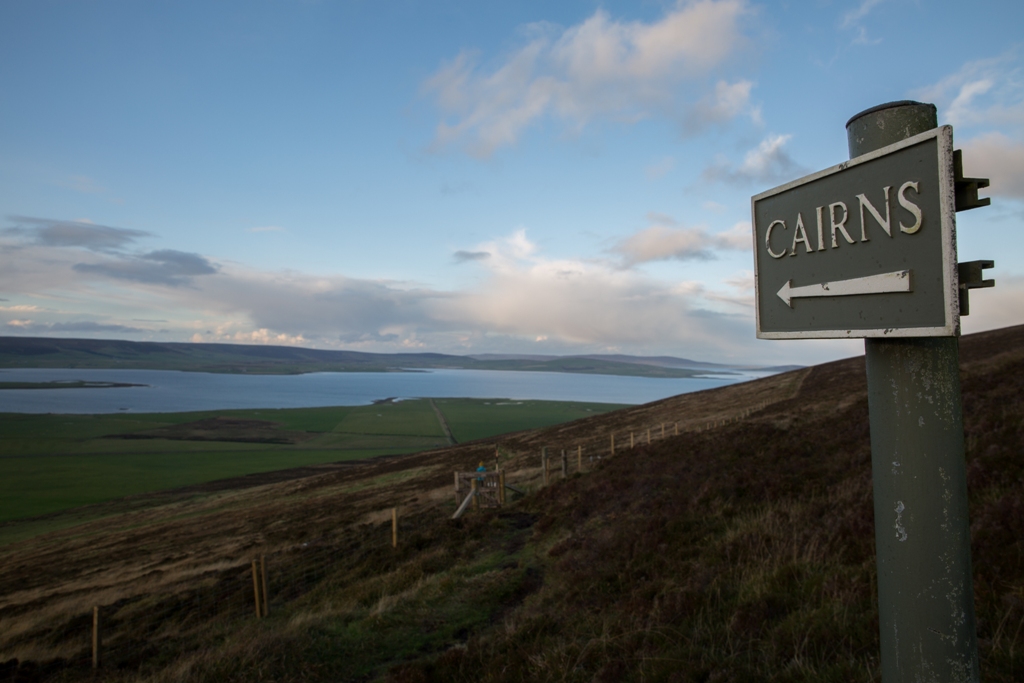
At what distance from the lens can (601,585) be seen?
7.66m

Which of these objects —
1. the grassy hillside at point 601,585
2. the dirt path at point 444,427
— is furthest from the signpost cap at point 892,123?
the dirt path at point 444,427

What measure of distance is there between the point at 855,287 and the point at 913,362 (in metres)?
0.44

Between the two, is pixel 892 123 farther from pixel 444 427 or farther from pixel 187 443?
pixel 444 427

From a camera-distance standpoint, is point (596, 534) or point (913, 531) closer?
point (913, 531)

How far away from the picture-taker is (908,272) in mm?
2398

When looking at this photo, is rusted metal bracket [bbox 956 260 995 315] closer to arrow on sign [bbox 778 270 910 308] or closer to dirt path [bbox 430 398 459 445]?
arrow on sign [bbox 778 270 910 308]

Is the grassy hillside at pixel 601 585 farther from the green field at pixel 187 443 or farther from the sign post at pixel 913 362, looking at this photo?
the green field at pixel 187 443

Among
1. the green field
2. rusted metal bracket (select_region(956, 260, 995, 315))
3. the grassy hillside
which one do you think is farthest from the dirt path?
rusted metal bracket (select_region(956, 260, 995, 315))

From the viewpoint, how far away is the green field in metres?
51.9

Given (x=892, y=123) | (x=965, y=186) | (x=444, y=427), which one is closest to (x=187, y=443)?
(x=444, y=427)

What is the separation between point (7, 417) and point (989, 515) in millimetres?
148317

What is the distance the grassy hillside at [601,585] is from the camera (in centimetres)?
519

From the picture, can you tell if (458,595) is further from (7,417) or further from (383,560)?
(7,417)

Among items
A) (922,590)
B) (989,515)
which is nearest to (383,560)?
(989,515)
